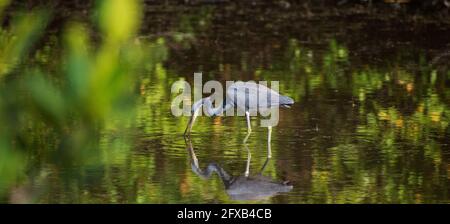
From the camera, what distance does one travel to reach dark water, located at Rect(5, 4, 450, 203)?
5.61m

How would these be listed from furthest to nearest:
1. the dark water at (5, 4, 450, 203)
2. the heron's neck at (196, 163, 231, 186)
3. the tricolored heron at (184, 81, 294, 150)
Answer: the tricolored heron at (184, 81, 294, 150) < the heron's neck at (196, 163, 231, 186) < the dark water at (5, 4, 450, 203)

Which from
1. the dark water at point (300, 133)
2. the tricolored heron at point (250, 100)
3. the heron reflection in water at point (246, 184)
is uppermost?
the tricolored heron at point (250, 100)

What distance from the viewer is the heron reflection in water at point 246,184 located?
5672 mm

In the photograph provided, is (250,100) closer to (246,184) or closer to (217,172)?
(217,172)

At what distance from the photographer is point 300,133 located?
699cm

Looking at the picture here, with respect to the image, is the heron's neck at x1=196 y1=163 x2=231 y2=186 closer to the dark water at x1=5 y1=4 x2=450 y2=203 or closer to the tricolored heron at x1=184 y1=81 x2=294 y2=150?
the dark water at x1=5 y1=4 x2=450 y2=203

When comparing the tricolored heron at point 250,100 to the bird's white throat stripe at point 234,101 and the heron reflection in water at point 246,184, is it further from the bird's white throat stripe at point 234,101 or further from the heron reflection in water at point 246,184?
the heron reflection in water at point 246,184

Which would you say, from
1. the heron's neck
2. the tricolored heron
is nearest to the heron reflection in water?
the heron's neck

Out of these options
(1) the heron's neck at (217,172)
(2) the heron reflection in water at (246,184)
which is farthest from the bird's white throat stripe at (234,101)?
(1) the heron's neck at (217,172)

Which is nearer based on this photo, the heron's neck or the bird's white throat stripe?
the heron's neck

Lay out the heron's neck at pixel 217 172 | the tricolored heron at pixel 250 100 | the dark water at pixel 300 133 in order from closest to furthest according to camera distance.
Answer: the dark water at pixel 300 133
the heron's neck at pixel 217 172
the tricolored heron at pixel 250 100

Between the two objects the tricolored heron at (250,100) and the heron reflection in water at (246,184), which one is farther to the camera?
the tricolored heron at (250,100)

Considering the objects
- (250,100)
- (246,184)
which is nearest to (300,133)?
(250,100)
